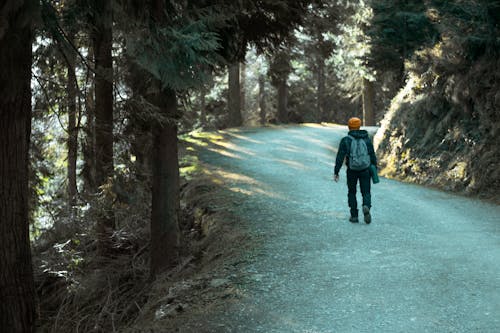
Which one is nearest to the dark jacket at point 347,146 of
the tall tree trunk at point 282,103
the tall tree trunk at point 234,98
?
the tall tree trunk at point 234,98

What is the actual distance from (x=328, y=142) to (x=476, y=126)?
9.18 metres

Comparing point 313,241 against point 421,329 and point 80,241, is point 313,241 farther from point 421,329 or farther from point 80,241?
point 80,241

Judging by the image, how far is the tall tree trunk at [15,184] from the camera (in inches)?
224

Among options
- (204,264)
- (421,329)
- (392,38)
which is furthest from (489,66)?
(421,329)

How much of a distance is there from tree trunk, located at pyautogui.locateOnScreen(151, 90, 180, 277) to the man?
9.05ft

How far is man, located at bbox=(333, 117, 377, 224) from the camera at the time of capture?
9.03m

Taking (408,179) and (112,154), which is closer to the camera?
(112,154)

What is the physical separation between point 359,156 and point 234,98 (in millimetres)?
18906

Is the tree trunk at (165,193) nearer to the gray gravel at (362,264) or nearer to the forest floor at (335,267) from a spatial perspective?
the forest floor at (335,267)

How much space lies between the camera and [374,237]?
822 centimetres

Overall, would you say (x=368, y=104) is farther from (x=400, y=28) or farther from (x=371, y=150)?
(x=371, y=150)

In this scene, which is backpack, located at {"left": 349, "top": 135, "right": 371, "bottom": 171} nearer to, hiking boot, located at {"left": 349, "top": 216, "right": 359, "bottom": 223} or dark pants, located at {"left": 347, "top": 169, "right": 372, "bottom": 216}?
dark pants, located at {"left": 347, "top": 169, "right": 372, "bottom": 216}

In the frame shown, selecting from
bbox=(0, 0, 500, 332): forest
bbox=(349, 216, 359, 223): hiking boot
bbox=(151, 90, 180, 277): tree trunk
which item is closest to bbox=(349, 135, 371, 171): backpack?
bbox=(349, 216, 359, 223): hiking boot

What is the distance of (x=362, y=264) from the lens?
6887 millimetres
